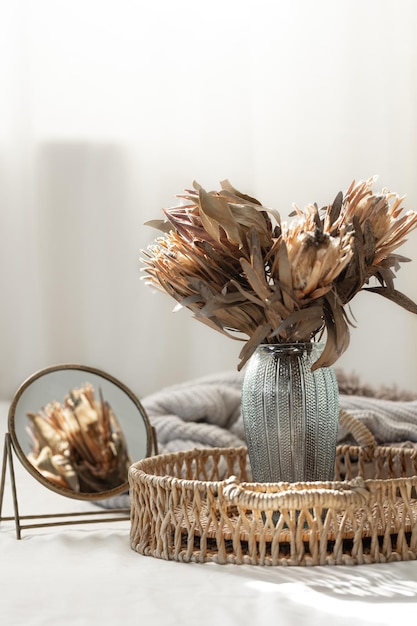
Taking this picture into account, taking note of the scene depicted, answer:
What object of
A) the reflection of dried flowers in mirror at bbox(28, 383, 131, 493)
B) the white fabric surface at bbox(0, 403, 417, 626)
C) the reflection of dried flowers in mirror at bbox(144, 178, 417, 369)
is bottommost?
the white fabric surface at bbox(0, 403, 417, 626)

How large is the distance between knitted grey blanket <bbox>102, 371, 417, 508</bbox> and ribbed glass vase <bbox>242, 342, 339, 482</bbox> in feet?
0.94

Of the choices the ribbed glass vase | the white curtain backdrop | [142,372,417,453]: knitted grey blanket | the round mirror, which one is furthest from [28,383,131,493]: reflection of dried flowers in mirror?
the white curtain backdrop

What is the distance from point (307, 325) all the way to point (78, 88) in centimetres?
101

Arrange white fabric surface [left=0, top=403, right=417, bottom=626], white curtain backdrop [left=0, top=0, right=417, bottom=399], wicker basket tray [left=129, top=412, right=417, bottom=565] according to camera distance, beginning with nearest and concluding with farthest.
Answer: white fabric surface [left=0, top=403, right=417, bottom=626] → wicker basket tray [left=129, top=412, right=417, bottom=565] → white curtain backdrop [left=0, top=0, right=417, bottom=399]

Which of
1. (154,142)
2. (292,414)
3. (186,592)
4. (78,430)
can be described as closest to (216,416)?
(78,430)

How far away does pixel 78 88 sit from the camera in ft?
5.58

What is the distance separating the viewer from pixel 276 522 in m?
0.87

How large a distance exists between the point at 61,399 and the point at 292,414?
354mm

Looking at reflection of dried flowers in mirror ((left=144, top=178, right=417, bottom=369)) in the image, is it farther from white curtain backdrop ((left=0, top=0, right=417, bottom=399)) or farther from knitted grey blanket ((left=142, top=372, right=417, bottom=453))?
white curtain backdrop ((left=0, top=0, right=417, bottom=399))

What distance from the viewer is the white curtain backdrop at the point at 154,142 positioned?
167 centimetres

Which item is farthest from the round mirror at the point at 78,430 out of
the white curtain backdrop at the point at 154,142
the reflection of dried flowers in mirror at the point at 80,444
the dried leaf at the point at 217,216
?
the white curtain backdrop at the point at 154,142

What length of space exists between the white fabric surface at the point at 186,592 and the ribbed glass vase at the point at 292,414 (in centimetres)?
13

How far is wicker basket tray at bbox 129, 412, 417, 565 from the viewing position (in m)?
0.80

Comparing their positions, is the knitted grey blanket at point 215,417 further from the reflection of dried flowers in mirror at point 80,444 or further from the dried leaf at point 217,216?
the dried leaf at point 217,216
